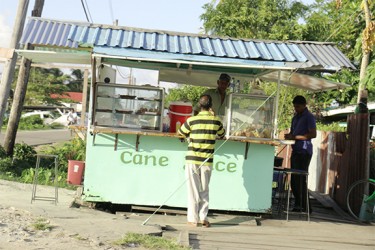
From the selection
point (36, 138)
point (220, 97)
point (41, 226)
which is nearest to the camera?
point (41, 226)

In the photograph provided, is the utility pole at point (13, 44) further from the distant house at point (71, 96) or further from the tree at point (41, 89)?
the distant house at point (71, 96)

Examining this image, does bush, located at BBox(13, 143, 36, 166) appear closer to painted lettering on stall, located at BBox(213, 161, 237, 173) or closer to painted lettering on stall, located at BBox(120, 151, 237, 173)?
painted lettering on stall, located at BBox(120, 151, 237, 173)

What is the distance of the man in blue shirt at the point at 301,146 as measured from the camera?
979cm

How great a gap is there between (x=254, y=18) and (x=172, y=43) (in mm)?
20881

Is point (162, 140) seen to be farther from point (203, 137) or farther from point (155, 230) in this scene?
point (155, 230)

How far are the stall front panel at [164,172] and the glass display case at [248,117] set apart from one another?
7.8 inches

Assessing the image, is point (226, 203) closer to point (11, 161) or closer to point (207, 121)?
point (207, 121)

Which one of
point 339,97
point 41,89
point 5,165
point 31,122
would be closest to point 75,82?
point 41,89

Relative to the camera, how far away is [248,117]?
907 centimetres

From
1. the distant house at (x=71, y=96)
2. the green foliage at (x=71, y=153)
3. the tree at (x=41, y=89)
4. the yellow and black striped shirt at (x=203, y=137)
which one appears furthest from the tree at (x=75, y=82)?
the yellow and black striped shirt at (x=203, y=137)

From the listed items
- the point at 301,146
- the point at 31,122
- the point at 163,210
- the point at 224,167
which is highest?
the point at 31,122

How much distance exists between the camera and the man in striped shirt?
8.21m

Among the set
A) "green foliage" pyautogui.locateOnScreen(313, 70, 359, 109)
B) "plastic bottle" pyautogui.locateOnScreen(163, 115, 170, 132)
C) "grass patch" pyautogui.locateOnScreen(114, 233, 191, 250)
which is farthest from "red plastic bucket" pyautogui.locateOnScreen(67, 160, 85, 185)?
"green foliage" pyautogui.locateOnScreen(313, 70, 359, 109)

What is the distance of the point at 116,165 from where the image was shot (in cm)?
888
